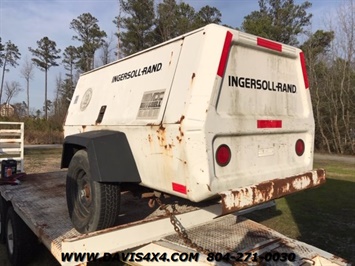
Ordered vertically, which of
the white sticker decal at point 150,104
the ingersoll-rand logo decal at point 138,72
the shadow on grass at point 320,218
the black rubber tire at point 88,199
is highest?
the ingersoll-rand logo decal at point 138,72

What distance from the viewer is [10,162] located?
6090mm

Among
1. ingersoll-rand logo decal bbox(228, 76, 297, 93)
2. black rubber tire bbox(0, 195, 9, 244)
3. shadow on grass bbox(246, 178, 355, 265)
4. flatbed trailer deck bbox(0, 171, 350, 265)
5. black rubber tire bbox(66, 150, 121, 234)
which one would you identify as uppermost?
ingersoll-rand logo decal bbox(228, 76, 297, 93)

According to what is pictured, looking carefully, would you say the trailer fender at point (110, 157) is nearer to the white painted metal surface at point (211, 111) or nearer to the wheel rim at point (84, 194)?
the white painted metal surface at point (211, 111)

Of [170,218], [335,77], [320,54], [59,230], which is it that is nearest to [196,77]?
[170,218]

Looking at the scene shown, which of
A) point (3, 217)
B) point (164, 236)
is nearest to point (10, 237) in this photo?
point (3, 217)

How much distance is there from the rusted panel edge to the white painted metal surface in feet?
0.44

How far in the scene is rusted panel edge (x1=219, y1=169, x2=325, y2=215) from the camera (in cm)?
271

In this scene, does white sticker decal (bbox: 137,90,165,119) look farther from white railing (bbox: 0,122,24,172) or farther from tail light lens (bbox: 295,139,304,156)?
white railing (bbox: 0,122,24,172)

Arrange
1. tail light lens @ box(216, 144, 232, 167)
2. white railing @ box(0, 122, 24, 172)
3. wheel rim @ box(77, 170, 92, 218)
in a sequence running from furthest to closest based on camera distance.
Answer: white railing @ box(0, 122, 24, 172) < wheel rim @ box(77, 170, 92, 218) < tail light lens @ box(216, 144, 232, 167)

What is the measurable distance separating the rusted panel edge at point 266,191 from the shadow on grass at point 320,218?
1677 millimetres

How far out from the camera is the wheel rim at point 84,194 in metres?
3.32

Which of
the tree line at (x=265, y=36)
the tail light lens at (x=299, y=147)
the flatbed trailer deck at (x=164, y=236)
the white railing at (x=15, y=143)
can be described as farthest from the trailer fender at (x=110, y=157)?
the tree line at (x=265, y=36)

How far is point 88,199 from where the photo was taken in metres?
3.36

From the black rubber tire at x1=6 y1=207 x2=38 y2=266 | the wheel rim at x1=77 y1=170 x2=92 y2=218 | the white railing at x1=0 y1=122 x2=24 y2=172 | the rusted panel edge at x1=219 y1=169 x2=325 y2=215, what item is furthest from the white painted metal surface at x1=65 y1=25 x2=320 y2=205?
the white railing at x1=0 y1=122 x2=24 y2=172
